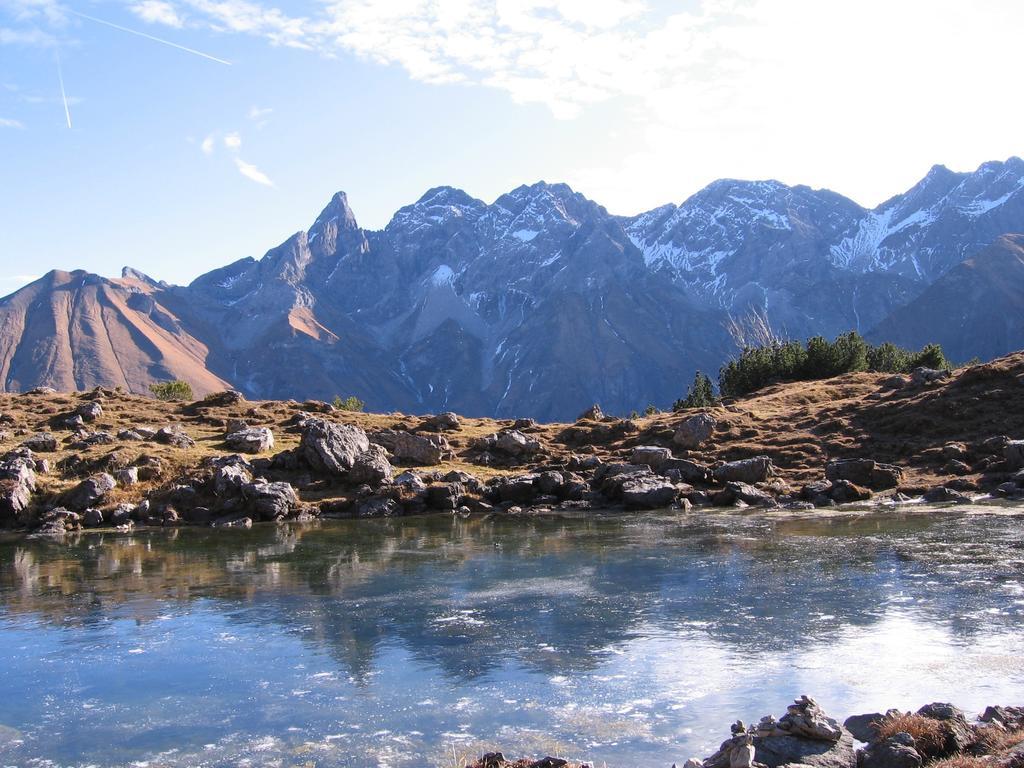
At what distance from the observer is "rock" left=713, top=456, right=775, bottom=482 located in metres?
64.3

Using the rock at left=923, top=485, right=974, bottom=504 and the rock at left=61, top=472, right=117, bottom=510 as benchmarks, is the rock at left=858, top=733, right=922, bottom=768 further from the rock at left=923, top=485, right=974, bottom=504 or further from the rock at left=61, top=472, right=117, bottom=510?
the rock at left=61, top=472, right=117, bottom=510

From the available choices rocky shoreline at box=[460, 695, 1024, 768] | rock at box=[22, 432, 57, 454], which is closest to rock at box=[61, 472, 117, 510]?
rock at box=[22, 432, 57, 454]

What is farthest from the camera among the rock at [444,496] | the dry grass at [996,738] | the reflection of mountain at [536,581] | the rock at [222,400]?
the rock at [222,400]

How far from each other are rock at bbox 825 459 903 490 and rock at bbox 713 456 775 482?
4286 mm

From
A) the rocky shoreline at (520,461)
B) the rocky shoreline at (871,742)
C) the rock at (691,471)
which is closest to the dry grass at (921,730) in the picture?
the rocky shoreline at (871,742)

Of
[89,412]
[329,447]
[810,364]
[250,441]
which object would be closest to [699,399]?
[810,364]

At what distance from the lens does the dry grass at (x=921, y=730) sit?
1517cm

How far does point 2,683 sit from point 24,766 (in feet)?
23.4

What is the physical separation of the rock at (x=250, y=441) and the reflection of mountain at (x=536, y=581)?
1784cm

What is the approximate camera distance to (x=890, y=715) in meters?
16.9

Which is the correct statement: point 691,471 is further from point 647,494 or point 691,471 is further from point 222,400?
point 222,400

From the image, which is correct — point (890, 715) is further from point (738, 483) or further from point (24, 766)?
point (738, 483)

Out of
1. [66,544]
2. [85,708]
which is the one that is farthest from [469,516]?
[85,708]

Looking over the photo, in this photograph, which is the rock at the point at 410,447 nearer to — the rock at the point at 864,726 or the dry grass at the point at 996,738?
the rock at the point at 864,726
